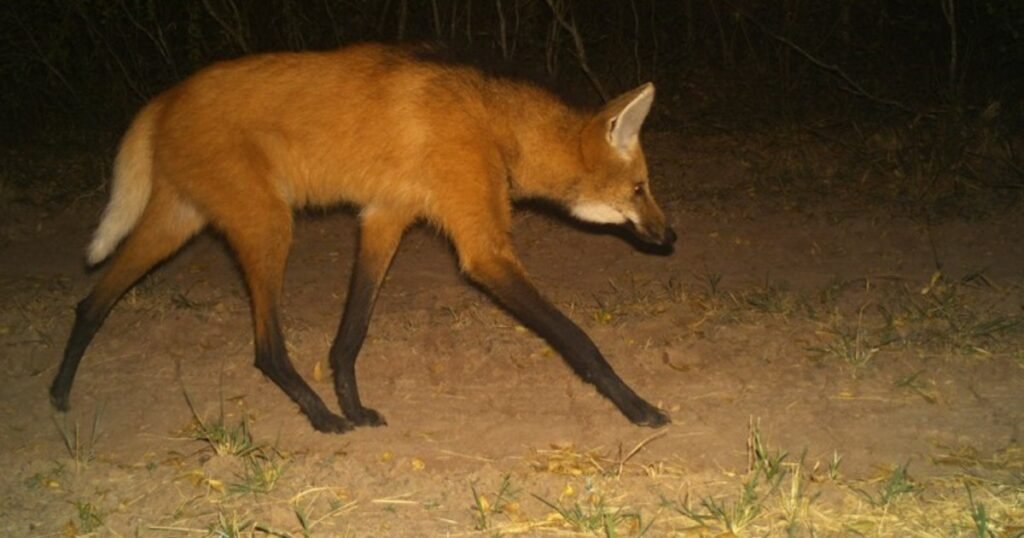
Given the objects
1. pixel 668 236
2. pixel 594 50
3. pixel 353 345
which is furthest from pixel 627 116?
pixel 594 50

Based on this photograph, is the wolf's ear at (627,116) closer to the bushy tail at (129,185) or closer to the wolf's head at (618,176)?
the wolf's head at (618,176)

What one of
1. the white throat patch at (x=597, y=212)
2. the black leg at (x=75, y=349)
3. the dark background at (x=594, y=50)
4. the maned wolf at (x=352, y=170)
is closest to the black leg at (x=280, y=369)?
the maned wolf at (x=352, y=170)

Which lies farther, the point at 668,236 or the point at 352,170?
the point at 668,236

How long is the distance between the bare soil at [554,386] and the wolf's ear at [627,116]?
88cm

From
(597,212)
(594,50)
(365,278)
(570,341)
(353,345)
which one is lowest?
(594,50)

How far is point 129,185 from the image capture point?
158 inches

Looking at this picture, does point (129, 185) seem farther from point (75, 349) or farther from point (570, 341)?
point (570, 341)

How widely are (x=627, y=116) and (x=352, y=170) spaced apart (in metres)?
1.12

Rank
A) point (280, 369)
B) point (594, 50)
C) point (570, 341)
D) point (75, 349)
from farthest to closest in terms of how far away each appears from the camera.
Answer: point (594, 50), point (75, 349), point (280, 369), point (570, 341)

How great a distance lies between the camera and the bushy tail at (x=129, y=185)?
156 inches

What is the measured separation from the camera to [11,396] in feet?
13.0

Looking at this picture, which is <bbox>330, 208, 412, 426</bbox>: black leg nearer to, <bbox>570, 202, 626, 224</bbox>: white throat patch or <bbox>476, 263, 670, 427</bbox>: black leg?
<bbox>476, 263, 670, 427</bbox>: black leg

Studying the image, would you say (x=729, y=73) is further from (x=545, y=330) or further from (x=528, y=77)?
(x=545, y=330)

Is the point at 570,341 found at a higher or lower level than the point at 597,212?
lower
